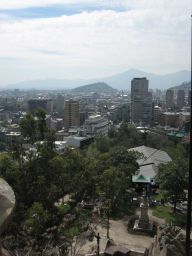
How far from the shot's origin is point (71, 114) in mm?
90062

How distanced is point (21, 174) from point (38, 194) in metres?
1.07

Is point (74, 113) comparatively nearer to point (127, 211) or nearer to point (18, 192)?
point (127, 211)

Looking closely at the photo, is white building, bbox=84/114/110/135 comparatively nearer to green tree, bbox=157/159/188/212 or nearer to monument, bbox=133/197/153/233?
green tree, bbox=157/159/188/212

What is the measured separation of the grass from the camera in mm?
22156

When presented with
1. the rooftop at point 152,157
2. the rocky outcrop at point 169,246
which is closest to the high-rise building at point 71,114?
the rooftop at point 152,157

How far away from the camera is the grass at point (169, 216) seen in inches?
872

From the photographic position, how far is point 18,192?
1645 cm

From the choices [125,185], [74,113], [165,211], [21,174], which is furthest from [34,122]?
[74,113]

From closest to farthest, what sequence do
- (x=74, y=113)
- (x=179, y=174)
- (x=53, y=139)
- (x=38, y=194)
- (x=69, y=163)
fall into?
(x=38, y=194) < (x=53, y=139) < (x=69, y=163) < (x=179, y=174) < (x=74, y=113)

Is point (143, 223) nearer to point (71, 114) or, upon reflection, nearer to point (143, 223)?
point (143, 223)

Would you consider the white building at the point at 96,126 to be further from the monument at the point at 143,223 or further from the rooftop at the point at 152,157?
the monument at the point at 143,223

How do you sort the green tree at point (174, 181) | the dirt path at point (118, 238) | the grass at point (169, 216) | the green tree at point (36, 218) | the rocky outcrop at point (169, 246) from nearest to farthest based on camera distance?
1. the rocky outcrop at point (169, 246)
2. the green tree at point (36, 218)
3. the dirt path at point (118, 238)
4. the grass at point (169, 216)
5. the green tree at point (174, 181)

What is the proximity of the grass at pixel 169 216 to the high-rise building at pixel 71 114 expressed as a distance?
6317 cm

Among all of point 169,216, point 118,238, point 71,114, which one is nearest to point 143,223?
point 118,238
